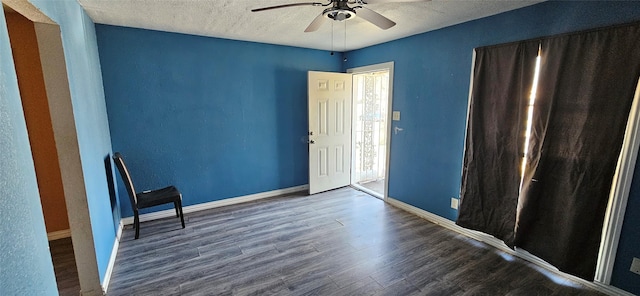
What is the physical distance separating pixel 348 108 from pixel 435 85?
5.03ft

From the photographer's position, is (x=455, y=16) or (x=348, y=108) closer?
(x=455, y=16)

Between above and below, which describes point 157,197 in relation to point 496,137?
below

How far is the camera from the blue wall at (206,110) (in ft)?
9.93

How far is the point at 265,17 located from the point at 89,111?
1.63 metres

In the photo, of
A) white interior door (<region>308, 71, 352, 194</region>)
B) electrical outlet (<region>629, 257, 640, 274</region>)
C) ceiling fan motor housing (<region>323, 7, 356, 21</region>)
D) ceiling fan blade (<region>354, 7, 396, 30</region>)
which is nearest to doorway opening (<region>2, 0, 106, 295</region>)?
ceiling fan motor housing (<region>323, 7, 356, 21</region>)

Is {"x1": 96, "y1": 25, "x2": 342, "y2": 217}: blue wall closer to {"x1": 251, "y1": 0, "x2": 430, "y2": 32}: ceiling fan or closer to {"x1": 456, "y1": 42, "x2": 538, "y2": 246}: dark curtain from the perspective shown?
{"x1": 251, "y1": 0, "x2": 430, "y2": 32}: ceiling fan

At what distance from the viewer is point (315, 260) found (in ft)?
8.18

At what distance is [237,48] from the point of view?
356 centimetres

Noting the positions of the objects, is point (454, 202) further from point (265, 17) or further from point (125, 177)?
point (125, 177)

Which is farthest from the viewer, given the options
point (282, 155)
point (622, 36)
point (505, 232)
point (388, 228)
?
point (282, 155)

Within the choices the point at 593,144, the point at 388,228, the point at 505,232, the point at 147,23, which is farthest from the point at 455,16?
the point at 147,23

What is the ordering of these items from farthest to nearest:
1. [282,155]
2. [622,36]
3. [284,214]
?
1. [282,155]
2. [284,214]
3. [622,36]

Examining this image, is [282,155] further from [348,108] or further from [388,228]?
[388,228]

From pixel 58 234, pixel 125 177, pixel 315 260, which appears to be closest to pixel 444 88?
pixel 315 260
